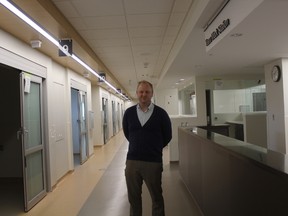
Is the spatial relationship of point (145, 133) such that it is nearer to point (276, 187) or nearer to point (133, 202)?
point (133, 202)

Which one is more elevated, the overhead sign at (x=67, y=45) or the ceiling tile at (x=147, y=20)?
the ceiling tile at (x=147, y=20)

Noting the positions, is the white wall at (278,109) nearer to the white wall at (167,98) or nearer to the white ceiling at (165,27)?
the white ceiling at (165,27)

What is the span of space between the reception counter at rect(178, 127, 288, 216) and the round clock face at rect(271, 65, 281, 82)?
309 cm

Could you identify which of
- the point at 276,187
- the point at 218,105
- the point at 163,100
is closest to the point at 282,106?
the point at 218,105

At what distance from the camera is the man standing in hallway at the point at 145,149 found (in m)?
2.51

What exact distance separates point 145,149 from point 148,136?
4.9 inches

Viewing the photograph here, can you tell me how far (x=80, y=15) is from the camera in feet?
12.4

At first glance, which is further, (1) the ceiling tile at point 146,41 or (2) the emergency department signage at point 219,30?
(1) the ceiling tile at point 146,41

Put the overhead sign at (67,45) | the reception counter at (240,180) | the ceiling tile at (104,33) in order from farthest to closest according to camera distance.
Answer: the ceiling tile at (104,33)
the overhead sign at (67,45)
the reception counter at (240,180)

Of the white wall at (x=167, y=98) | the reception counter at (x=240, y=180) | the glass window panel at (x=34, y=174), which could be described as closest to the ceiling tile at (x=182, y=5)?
the reception counter at (x=240, y=180)

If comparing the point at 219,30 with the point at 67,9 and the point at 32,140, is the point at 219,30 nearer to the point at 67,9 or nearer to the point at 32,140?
the point at 67,9

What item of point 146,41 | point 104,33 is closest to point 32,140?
point 104,33

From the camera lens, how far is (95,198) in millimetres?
4344

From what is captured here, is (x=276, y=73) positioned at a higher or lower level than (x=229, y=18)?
lower
